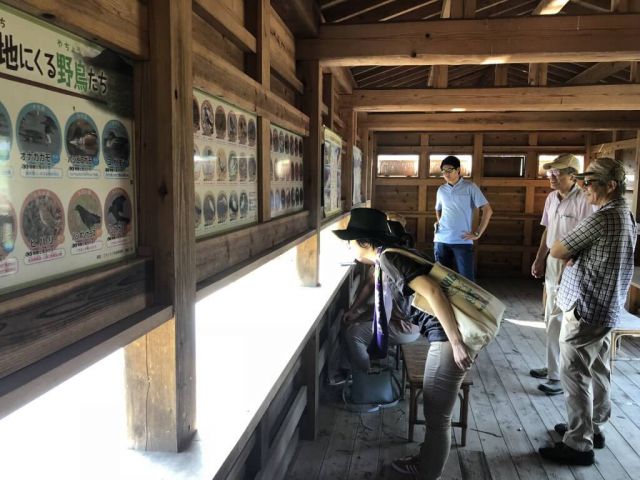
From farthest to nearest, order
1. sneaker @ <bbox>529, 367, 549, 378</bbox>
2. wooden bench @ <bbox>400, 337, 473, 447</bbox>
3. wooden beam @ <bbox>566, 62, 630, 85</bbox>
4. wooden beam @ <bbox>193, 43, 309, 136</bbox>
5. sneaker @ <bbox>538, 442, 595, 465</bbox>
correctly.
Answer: wooden beam @ <bbox>566, 62, 630, 85</bbox>
sneaker @ <bbox>529, 367, 549, 378</bbox>
wooden bench @ <bbox>400, 337, 473, 447</bbox>
sneaker @ <bbox>538, 442, 595, 465</bbox>
wooden beam @ <bbox>193, 43, 309, 136</bbox>

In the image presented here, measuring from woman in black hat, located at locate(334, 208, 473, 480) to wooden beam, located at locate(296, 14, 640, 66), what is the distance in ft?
3.69

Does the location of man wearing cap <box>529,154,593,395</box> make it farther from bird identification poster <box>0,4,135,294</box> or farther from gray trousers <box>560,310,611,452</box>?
bird identification poster <box>0,4,135,294</box>

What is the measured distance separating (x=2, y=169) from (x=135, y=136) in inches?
16.4

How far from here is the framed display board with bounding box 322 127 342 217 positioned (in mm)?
3686

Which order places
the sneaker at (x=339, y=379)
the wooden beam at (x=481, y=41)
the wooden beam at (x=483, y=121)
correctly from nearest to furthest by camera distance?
the wooden beam at (x=481, y=41) → the sneaker at (x=339, y=379) → the wooden beam at (x=483, y=121)

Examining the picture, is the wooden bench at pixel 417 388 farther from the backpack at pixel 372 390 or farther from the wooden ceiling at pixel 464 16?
the wooden ceiling at pixel 464 16

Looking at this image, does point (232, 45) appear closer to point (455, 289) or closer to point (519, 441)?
point (455, 289)

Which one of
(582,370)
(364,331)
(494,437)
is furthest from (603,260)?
(364,331)

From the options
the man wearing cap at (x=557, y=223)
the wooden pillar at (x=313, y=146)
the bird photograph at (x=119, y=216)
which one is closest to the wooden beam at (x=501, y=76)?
the man wearing cap at (x=557, y=223)

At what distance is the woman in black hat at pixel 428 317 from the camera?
2238 millimetres

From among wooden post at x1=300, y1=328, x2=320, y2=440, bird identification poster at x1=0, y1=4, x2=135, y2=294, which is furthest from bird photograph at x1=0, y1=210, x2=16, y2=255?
wooden post at x1=300, y1=328, x2=320, y2=440

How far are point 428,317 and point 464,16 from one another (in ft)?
6.57

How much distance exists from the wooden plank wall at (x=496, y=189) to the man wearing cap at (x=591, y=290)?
6.22m

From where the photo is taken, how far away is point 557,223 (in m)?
3.96
